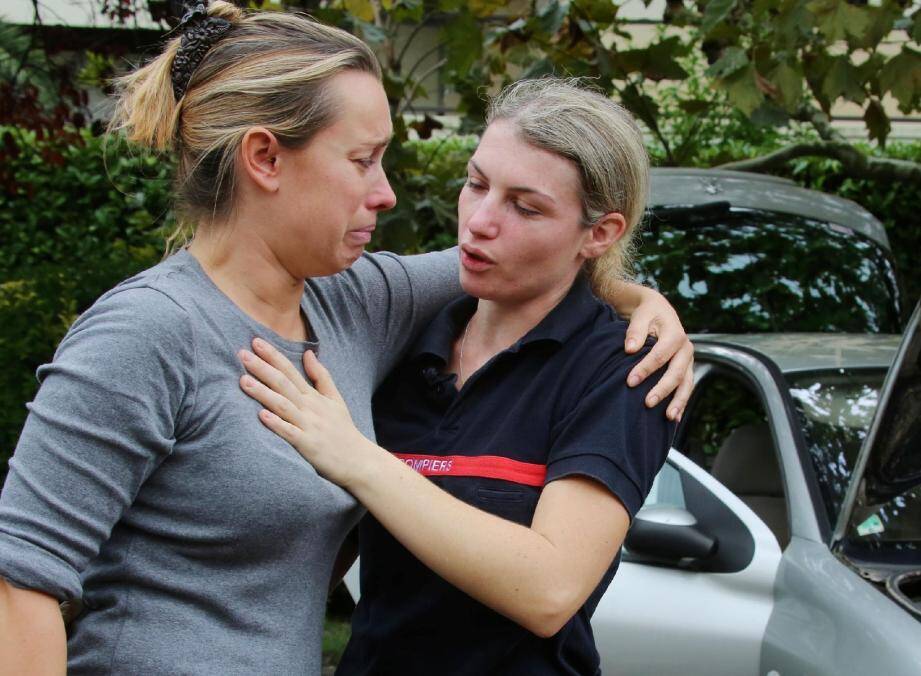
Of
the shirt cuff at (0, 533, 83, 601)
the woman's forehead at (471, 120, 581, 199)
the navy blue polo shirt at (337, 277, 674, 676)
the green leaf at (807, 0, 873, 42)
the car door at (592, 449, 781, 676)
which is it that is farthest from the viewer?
the green leaf at (807, 0, 873, 42)

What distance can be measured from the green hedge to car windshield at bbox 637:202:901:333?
1.63 ft

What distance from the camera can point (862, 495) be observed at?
9.18 feet

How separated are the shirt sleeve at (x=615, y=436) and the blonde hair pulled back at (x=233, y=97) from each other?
57cm

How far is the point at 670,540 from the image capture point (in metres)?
3.02

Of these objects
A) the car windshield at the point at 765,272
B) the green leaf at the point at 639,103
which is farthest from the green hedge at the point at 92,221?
the green leaf at the point at 639,103

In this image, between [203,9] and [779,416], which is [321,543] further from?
[779,416]

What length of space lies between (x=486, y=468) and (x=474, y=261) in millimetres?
354

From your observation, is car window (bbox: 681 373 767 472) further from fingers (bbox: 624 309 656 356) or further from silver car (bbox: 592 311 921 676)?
fingers (bbox: 624 309 656 356)

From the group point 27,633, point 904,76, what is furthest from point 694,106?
point 27,633

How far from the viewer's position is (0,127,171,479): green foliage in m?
5.24

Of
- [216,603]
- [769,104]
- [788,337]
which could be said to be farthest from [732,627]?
[769,104]

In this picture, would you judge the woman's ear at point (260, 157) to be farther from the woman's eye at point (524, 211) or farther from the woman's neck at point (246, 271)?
the woman's eye at point (524, 211)

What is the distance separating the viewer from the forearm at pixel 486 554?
165cm

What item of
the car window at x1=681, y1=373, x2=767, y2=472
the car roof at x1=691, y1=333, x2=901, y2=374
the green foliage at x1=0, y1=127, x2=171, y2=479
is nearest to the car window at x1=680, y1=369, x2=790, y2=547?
the car window at x1=681, y1=373, x2=767, y2=472
